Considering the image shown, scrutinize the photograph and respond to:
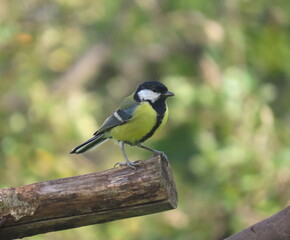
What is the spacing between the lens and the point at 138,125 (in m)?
3.22

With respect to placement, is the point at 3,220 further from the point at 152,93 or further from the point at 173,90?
the point at 173,90

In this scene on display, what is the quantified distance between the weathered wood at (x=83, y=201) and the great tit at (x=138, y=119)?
69 cm

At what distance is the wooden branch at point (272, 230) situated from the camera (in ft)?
7.16

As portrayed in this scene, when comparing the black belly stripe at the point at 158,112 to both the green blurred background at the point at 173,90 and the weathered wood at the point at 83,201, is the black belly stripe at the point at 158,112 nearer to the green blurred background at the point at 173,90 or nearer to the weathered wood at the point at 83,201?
the weathered wood at the point at 83,201

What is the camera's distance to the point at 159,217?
229 inches

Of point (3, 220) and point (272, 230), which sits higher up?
point (3, 220)

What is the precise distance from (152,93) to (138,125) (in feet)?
0.77

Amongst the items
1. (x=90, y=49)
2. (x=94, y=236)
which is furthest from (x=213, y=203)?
(x=90, y=49)

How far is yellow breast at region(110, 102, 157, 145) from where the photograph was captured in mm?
3201

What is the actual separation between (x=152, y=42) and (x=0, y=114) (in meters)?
2.39

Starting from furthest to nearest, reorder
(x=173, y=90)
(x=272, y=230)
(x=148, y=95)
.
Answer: (x=173, y=90), (x=148, y=95), (x=272, y=230)

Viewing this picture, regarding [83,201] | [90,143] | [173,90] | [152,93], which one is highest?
[83,201]

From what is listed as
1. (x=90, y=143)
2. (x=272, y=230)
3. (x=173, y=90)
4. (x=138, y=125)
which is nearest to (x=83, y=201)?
(x=272, y=230)

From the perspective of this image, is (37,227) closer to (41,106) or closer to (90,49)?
(41,106)
